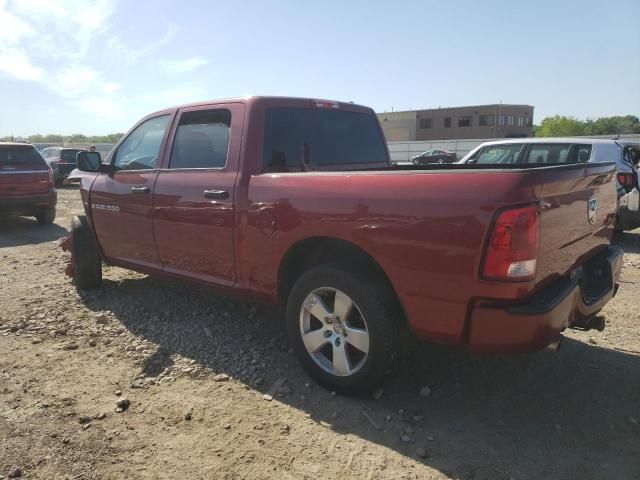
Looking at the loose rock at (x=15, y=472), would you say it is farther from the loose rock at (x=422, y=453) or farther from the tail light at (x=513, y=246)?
the tail light at (x=513, y=246)

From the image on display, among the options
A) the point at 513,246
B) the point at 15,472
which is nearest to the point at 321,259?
the point at 513,246

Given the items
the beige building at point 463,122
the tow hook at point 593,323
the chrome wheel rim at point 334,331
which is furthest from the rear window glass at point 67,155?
the beige building at point 463,122

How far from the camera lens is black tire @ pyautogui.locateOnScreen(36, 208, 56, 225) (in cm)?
1063

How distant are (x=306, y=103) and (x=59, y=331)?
9.61 ft

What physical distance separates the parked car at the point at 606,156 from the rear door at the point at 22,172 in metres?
9.14

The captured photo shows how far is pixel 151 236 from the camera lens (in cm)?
443

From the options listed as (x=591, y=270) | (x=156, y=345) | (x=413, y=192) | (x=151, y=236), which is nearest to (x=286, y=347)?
(x=156, y=345)

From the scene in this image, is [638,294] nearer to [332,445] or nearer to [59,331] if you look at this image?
[332,445]

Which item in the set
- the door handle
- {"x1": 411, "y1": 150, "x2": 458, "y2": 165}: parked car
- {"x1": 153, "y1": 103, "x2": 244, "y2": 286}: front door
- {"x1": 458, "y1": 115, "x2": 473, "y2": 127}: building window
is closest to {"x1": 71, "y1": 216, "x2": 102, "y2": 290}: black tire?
{"x1": 153, "y1": 103, "x2": 244, "y2": 286}: front door

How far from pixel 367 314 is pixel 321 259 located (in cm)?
57

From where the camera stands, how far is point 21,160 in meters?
10.1

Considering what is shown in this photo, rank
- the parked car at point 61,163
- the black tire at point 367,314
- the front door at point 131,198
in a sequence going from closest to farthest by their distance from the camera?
the black tire at point 367,314 < the front door at point 131,198 < the parked car at point 61,163

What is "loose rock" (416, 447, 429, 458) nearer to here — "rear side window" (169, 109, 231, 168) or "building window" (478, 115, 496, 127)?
"rear side window" (169, 109, 231, 168)

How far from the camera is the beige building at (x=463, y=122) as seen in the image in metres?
68.2
